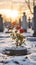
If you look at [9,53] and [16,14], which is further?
[16,14]

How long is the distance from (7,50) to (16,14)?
39.6 meters

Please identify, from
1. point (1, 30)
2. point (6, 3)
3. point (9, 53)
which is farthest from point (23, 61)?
point (6, 3)

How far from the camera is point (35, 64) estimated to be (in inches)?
356

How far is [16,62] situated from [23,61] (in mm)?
278

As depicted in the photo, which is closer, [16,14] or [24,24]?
[24,24]

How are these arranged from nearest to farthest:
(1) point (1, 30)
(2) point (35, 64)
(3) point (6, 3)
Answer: (2) point (35, 64), (1) point (1, 30), (3) point (6, 3)

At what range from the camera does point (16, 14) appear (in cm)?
5212

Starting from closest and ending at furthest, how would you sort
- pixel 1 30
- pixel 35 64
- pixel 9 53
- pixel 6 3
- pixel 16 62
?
pixel 35 64 < pixel 16 62 < pixel 9 53 < pixel 1 30 < pixel 6 3

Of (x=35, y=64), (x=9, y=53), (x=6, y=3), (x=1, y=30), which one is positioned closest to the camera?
(x=35, y=64)

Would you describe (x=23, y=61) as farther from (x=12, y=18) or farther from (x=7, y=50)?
(x=12, y=18)

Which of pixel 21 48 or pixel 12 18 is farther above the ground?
pixel 21 48

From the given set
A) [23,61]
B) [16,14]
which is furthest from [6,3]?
[23,61]

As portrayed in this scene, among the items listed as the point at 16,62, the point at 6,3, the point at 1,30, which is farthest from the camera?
the point at 6,3

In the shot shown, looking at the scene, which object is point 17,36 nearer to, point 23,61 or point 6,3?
point 23,61
